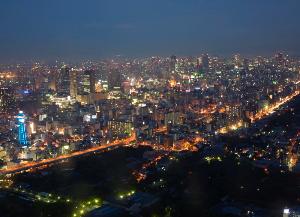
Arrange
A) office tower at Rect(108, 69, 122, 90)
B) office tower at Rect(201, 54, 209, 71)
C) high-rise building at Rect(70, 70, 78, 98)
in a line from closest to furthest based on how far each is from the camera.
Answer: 1. high-rise building at Rect(70, 70, 78, 98)
2. office tower at Rect(108, 69, 122, 90)
3. office tower at Rect(201, 54, 209, 71)

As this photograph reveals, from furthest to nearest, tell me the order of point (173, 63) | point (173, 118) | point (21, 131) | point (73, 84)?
point (173, 63) → point (73, 84) → point (173, 118) → point (21, 131)

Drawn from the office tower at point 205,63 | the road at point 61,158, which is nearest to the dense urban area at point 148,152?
the road at point 61,158

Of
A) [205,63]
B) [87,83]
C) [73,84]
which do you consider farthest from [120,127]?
[205,63]

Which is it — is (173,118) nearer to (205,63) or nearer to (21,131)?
(21,131)

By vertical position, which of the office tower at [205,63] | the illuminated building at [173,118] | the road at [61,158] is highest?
the office tower at [205,63]

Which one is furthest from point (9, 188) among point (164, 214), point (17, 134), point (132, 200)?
point (17, 134)

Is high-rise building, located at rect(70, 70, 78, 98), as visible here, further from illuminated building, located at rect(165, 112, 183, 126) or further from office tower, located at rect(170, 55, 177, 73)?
office tower, located at rect(170, 55, 177, 73)

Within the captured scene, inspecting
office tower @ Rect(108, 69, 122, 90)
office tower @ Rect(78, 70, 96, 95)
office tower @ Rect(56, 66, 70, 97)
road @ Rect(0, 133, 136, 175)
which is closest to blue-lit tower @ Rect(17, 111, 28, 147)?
road @ Rect(0, 133, 136, 175)

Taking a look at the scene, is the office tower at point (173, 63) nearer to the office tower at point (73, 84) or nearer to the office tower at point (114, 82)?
the office tower at point (114, 82)

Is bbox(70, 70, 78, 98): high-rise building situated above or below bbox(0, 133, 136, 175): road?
above

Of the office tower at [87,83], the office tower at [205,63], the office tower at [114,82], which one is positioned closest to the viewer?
the office tower at [87,83]

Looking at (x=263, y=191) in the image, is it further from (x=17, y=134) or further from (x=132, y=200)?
(x=17, y=134)
